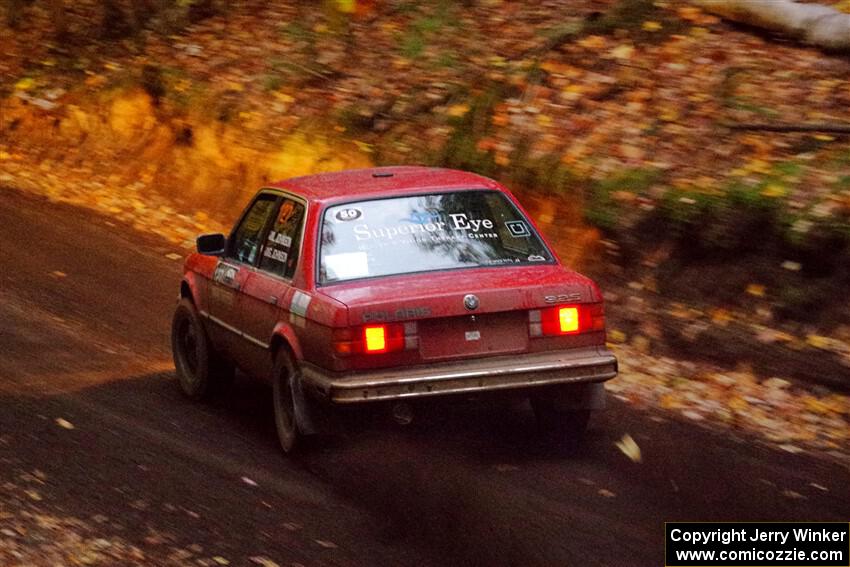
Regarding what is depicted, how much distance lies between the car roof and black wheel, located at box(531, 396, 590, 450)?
1435 millimetres

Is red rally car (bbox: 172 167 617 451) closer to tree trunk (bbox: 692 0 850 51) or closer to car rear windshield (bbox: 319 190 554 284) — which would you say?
car rear windshield (bbox: 319 190 554 284)

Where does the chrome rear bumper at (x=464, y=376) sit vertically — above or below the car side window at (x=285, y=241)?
below

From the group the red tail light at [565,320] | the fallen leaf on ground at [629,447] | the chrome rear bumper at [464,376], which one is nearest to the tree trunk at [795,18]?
the fallen leaf on ground at [629,447]

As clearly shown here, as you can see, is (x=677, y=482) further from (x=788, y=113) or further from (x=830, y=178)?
(x=788, y=113)

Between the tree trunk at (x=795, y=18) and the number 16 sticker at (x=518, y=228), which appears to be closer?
the number 16 sticker at (x=518, y=228)

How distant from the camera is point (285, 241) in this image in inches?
327

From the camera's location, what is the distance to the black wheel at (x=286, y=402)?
7.82 metres

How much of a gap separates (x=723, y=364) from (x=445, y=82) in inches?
242

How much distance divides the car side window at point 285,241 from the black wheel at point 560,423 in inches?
66.6

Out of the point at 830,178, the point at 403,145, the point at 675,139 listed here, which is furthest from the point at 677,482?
the point at 403,145

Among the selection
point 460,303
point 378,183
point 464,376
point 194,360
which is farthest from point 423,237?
point 194,360

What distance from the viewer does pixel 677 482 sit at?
7.28 m

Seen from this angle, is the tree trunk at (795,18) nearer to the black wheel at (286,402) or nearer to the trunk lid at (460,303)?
the trunk lid at (460,303)

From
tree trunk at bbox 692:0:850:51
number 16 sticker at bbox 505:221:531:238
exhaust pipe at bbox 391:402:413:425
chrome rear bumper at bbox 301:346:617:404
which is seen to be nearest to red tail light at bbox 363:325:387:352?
chrome rear bumper at bbox 301:346:617:404
